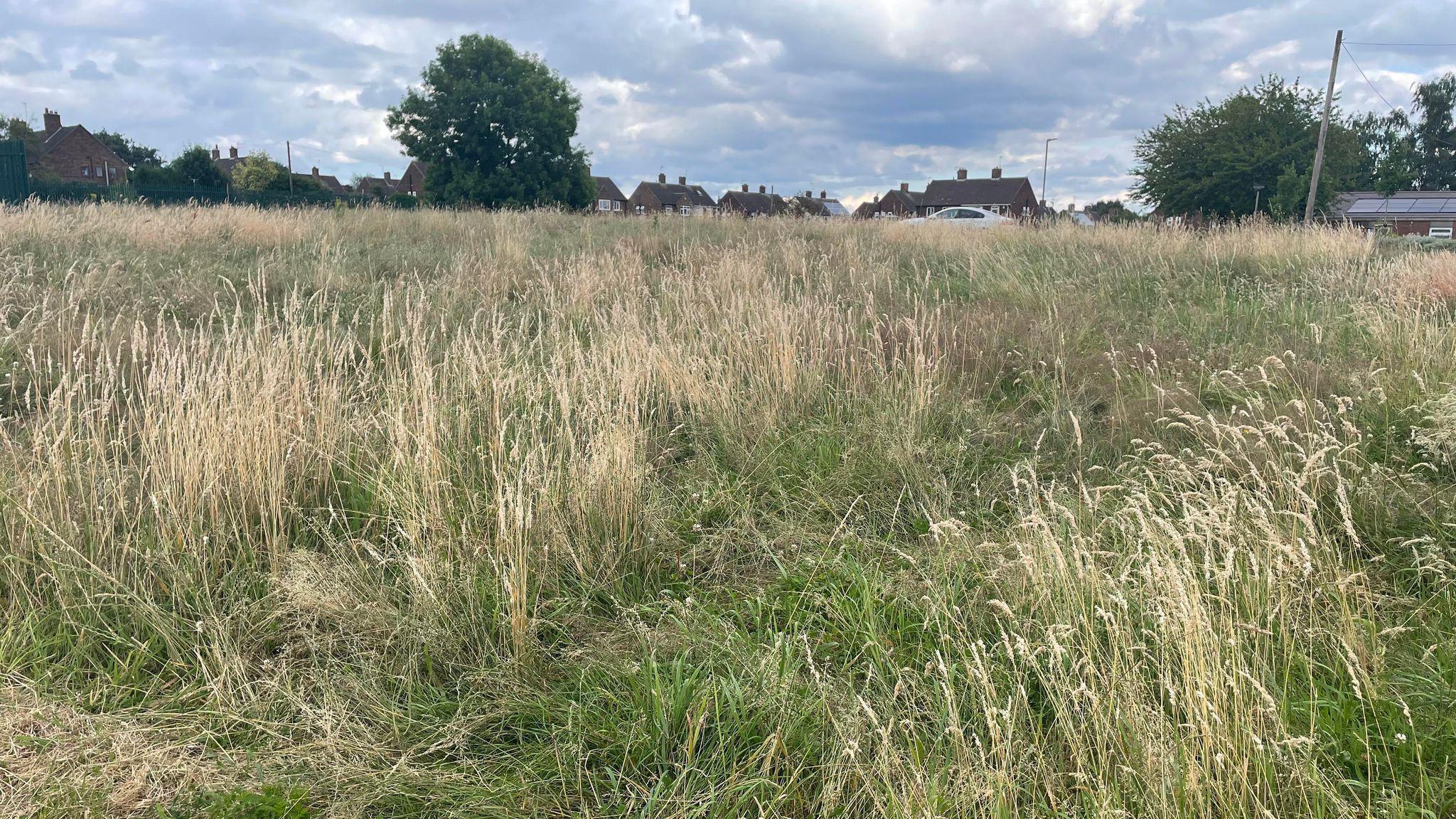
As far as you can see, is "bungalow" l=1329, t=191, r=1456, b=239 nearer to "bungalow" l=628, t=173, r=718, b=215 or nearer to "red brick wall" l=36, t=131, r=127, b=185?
"bungalow" l=628, t=173, r=718, b=215

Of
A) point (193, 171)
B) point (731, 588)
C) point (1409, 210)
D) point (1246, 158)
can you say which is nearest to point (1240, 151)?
point (1246, 158)

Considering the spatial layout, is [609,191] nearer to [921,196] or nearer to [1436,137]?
[921,196]

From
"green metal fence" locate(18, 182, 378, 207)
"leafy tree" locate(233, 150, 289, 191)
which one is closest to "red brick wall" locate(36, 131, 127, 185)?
"leafy tree" locate(233, 150, 289, 191)

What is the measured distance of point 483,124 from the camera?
1340 inches

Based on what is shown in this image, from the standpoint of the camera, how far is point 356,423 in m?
3.59

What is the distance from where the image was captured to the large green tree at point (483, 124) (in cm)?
3391

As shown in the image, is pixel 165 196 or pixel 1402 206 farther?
pixel 1402 206

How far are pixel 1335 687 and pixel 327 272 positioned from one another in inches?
310

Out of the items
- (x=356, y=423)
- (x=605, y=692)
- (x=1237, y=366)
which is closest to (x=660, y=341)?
(x=356, y=423)

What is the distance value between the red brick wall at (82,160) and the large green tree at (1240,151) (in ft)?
187

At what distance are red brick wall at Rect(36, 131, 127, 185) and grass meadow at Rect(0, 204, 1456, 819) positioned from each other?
59.3 metres

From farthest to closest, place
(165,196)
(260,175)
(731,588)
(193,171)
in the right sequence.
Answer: (260,175)
(193,171)
(165,196)
(731,588)

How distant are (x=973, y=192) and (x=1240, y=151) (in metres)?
36.1

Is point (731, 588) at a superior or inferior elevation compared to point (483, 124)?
inferior
